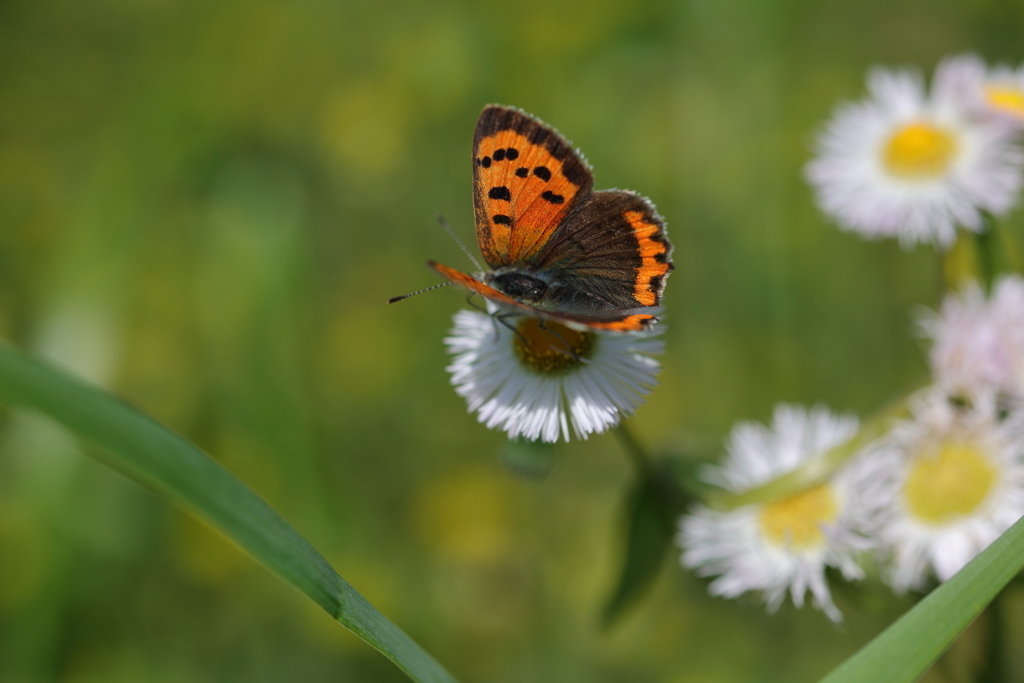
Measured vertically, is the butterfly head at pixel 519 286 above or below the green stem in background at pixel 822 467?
above

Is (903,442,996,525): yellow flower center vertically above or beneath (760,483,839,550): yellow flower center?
beneath

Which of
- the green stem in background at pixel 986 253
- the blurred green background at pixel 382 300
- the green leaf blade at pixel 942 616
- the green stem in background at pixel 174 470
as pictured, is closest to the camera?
the green stem in background at pixel 174 470

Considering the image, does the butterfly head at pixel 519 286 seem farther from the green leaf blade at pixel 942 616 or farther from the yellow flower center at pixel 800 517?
the green leaf blade at pixel 942 616

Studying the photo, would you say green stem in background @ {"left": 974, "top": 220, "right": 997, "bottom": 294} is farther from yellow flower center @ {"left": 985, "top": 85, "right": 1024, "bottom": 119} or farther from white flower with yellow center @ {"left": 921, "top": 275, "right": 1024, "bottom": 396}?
yellow flower center @ {"left": 985, "top": 85, "right": 1024, "bottom": 119}

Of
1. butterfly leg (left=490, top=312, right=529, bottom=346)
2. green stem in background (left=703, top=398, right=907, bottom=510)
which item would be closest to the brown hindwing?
butterfly leg (left=490, top=312, right=529, bottom=346)

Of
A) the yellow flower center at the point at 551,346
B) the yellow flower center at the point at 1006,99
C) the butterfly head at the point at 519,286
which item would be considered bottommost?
the yellow flower center at the point at 551,346

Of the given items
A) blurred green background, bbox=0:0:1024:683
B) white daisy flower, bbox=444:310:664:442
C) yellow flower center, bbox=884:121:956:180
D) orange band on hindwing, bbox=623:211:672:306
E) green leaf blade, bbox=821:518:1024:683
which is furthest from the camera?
blurred green background, bbox=0:0:1024:683

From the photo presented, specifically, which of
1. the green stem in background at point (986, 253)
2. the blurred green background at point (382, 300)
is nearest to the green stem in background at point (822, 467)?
the blurred green background at point (382, 300)

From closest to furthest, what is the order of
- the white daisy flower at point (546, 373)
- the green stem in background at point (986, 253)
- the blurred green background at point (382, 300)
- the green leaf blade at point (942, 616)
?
the green leaf blade at point (942, 616), the white daisy flower at point (546, 373), the green stem in background at point (986, 253), the blurred green background at point (382, 300)
